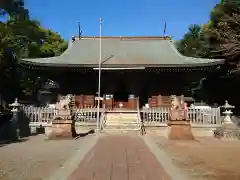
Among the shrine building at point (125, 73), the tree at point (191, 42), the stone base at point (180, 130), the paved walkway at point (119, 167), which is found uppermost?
the tree at point (191, 42)

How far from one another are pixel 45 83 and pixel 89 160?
33.2m

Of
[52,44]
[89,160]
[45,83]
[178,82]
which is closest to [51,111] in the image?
[178,82]

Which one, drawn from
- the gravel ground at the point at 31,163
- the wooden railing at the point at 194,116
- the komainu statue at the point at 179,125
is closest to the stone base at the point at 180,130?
the komainu statue at the point at 179,125

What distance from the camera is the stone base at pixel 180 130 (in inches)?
611

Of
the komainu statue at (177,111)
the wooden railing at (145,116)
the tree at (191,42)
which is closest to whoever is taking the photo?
the komainu statue at (177,111)

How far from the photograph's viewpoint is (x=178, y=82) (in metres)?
26.2

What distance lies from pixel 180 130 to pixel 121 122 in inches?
247

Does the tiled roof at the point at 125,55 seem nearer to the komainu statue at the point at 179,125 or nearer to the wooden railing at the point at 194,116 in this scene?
the wooden railing at the point at 194,116

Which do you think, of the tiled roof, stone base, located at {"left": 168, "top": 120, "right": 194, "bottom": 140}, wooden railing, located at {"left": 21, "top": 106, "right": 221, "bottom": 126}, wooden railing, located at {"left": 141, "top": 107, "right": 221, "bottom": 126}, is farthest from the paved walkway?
the tiled roof

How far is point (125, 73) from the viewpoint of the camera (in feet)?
85.8

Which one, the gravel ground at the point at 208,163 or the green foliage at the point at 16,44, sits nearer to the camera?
the gravel ground at the point at 208,163

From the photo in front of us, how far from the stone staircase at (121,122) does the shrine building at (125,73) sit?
128 inches

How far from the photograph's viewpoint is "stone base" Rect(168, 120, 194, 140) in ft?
50.9

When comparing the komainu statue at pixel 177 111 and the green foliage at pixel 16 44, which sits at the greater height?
the green foliage at pixel 16 44
